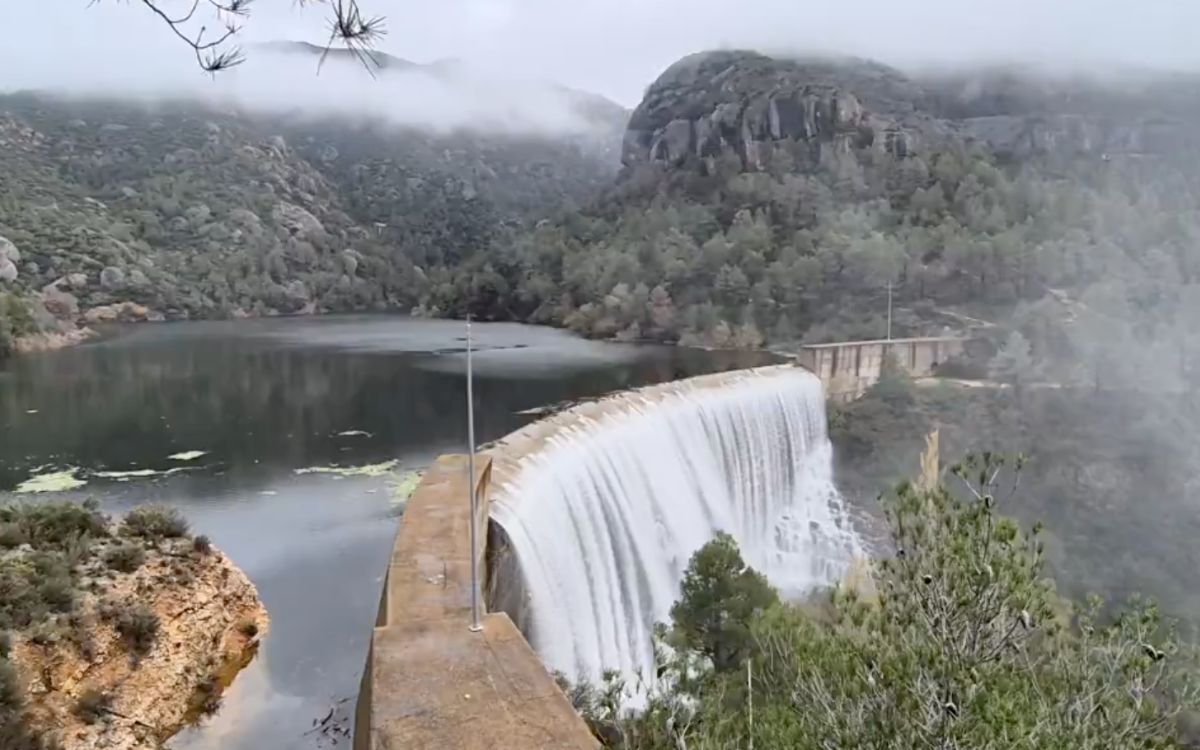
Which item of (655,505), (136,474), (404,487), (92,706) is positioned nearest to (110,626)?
(92,706)

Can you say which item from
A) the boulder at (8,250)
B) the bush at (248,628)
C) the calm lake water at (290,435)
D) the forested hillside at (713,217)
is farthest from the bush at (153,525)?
the boulder at (8,250)

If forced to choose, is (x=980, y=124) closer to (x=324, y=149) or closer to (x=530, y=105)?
(x=324, y=149)

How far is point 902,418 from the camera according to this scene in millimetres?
23359

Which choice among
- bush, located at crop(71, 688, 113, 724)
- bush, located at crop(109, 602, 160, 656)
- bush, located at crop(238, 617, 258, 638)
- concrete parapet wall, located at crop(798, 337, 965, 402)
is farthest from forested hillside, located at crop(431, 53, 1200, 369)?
bush, located at crop(71, 688, 113, 724)

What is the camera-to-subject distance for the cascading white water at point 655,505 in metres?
9.39

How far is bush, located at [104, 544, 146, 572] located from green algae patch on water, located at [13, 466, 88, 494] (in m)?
4.86

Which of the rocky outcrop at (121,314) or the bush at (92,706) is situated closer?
the bush at (92,706)

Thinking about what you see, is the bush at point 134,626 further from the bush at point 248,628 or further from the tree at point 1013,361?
the tree at point 1013,361

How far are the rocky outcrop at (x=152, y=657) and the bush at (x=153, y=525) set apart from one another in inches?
13.8

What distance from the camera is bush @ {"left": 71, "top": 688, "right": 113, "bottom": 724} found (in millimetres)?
6906

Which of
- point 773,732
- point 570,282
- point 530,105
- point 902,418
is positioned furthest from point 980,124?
point 530,105

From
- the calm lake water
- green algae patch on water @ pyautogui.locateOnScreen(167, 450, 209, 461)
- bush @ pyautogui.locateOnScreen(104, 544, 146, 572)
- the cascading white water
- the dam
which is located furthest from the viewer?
green algae patch on water @ pyautogui.locateOnScreen(167, 450, 209, 461)

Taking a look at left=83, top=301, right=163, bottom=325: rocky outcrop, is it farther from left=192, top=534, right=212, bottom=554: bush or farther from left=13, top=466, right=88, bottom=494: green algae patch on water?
left=192, top=534, right=212, bottom=554: bush

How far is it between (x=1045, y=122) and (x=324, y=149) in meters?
56.2
